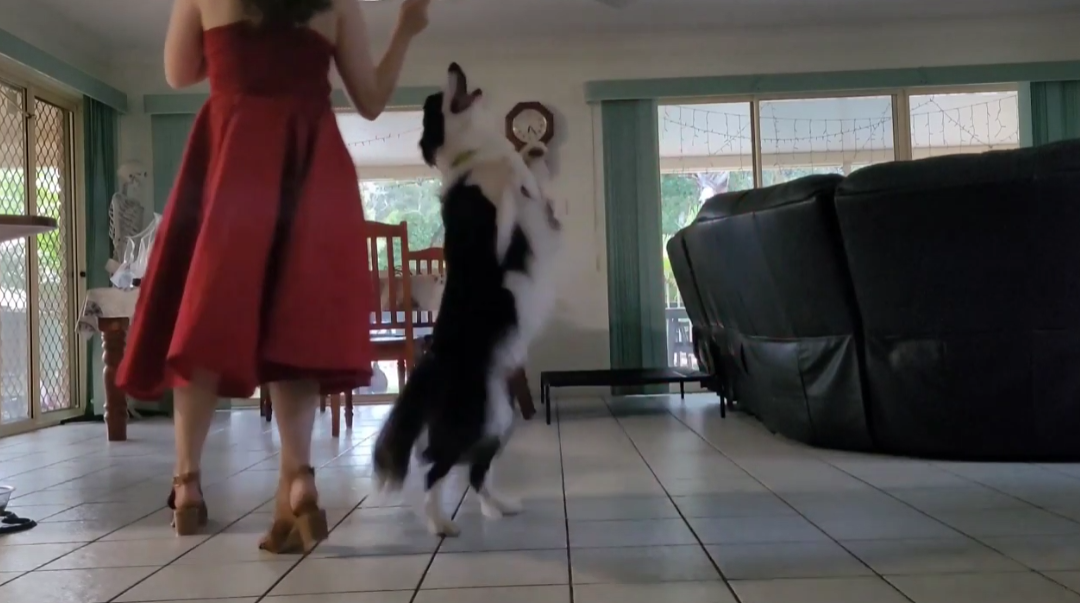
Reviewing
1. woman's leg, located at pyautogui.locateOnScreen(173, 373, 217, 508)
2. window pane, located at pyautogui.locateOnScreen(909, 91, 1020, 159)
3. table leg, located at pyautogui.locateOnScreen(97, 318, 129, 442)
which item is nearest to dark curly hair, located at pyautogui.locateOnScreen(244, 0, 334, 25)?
woman's leg, located at pyautogui.locateOnScreen(173, 373, 217, 508)

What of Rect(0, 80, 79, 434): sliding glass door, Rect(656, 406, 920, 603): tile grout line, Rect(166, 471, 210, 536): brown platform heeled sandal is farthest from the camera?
Rect(0, 80, 79, 434): sliding glass door

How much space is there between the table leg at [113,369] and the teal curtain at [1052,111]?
5287mm

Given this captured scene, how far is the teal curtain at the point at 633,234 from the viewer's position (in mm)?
5254

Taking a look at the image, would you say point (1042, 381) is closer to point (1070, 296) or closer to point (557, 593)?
point (1070, 296)

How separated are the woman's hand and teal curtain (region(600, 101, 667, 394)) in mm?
3681

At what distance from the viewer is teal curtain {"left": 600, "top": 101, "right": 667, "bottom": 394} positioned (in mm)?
5254

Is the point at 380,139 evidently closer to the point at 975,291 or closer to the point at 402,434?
the point at 975,291

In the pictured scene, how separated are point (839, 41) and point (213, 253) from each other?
4.84 metres

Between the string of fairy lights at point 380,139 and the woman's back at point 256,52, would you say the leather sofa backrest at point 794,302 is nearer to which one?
the woman's back at point 256,52

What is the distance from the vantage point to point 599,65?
539cm

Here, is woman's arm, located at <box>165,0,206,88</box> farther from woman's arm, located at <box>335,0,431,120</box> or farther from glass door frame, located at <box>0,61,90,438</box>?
glass door frame, located at <box>0,61,90,438</box>

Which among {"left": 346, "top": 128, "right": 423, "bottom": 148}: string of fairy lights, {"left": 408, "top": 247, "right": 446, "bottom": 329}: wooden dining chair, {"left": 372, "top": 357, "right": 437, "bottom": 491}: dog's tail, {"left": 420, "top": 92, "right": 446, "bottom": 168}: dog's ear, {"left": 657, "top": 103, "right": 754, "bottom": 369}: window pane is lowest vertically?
{"left": 372, "top": 357, "right": 437, "bottom": 491}: dog's tail

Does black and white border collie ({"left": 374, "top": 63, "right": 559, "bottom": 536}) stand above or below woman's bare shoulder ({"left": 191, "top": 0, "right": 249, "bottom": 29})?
below

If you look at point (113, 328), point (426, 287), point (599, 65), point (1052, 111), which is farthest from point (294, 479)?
point (1052, 111)
